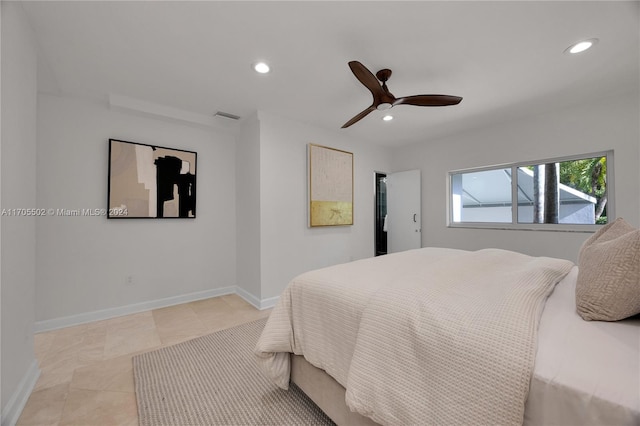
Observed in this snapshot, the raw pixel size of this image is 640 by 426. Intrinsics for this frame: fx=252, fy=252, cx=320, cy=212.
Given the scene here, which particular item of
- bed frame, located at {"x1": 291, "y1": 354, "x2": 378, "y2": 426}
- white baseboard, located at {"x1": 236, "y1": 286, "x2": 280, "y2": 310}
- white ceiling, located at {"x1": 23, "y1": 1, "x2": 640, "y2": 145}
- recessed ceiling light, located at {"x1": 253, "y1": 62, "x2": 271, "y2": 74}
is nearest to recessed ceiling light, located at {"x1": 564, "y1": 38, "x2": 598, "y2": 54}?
white ceiling, located at {"x1": 23, "y1": 1, "x2": 640, "y2": 145}

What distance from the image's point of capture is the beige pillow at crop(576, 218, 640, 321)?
2.79 feet

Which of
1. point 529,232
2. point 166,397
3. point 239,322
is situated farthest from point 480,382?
point 529,232

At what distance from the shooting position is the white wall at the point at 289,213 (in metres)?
3.18

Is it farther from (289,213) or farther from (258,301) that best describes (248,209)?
(258,301)

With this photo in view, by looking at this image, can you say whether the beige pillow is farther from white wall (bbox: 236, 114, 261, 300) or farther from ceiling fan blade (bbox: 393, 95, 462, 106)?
white wall (bbox: 236, 114, 261, 300)

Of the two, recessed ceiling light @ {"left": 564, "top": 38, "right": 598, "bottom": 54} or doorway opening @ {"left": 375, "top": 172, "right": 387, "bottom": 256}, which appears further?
doorway opening @ {"left": 375, "top": 172, "right": 387, "bottom": 256}

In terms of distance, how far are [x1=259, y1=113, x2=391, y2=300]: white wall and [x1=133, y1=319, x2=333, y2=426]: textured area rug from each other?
3.87 feet

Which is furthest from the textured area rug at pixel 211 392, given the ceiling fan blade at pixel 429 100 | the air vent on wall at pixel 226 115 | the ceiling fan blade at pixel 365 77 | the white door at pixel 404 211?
the white door at pixel 404 211

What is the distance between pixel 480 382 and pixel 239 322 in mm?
2455

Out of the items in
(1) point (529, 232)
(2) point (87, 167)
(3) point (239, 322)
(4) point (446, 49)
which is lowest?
(3) point (239, 322)

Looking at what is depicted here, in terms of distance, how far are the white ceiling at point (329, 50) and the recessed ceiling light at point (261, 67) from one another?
0.22 ft

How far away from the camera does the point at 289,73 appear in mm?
2348

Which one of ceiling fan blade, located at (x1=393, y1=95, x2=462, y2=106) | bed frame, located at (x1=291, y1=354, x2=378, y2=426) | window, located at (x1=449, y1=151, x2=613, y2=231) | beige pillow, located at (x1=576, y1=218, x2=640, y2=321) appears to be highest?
ceiling fan blade, located at (x1=393, y1=95, x2=462, y2=106)

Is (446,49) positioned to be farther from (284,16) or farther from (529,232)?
(529,232)
